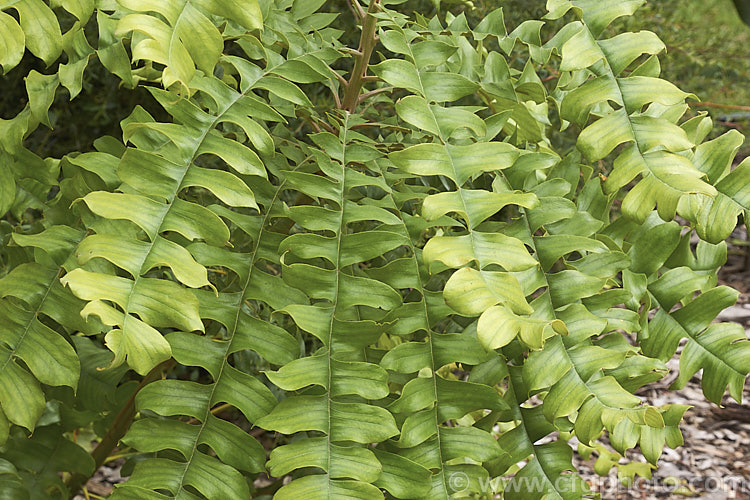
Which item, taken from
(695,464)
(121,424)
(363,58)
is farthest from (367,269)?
(695,464)

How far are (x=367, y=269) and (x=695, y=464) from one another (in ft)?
5.06

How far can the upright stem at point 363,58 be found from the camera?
2.80 feet

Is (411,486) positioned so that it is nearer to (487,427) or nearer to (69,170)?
(487,427)

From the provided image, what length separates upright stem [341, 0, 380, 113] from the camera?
2.80 ft

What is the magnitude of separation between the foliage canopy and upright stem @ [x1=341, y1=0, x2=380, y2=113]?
24 millimetres

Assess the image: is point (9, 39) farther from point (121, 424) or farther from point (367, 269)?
point (121, 424)

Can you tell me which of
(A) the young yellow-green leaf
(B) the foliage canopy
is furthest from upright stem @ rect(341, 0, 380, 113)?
(A) the young yellow-green leaf

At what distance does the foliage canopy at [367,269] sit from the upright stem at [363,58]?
0.08ft

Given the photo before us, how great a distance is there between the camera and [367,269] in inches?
28.4

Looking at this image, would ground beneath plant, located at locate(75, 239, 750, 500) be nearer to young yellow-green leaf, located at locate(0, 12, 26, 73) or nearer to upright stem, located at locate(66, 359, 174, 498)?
upright stem, located at locate(66, 359, 174, 498)

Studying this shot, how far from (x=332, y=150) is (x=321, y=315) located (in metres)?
0.18

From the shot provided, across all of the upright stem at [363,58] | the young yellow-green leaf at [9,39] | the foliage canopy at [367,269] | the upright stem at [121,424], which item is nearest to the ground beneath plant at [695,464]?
the upright stem at [121,424]

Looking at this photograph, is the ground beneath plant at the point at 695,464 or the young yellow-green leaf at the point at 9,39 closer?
the young yellow-green leaf at the point at 9,39

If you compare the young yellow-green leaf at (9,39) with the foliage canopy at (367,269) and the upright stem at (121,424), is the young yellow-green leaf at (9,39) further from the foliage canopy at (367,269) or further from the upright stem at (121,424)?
the upright stem at (121,424)
